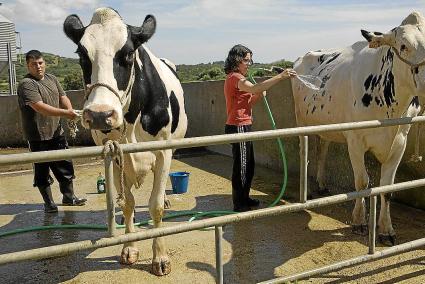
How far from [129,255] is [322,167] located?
10.3 feet

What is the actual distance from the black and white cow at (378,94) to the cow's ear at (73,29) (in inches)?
86.5

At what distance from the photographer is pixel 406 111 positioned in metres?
3.92

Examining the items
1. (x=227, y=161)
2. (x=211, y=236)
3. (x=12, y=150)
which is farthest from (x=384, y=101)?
(x=12, y=150)

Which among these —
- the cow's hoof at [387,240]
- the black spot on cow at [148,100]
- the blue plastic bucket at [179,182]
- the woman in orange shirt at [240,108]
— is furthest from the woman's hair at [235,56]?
the cow's hoof at [387,240]

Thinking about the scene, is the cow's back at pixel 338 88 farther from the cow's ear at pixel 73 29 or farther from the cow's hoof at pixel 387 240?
the cow's ear at pixel 73 29

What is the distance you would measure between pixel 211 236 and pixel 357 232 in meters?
1.41

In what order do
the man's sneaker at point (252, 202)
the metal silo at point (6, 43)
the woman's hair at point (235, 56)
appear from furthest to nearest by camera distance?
the metal silo at point (6, 43)
the man's sneaker at point (252, 202)
the woman's hair at point (235, 56)

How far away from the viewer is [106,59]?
2.77 m

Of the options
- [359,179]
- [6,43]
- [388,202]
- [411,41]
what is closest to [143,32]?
[411,41]

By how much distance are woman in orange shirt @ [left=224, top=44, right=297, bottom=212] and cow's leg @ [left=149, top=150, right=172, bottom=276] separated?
1.27m

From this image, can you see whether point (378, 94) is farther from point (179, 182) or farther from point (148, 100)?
point (179, 182)

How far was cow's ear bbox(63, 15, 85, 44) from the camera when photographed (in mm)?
2996

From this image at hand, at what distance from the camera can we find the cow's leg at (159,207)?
11.4 feet

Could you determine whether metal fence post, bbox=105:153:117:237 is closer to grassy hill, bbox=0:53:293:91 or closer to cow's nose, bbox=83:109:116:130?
cow's nose, bbox=83:109:116:130
